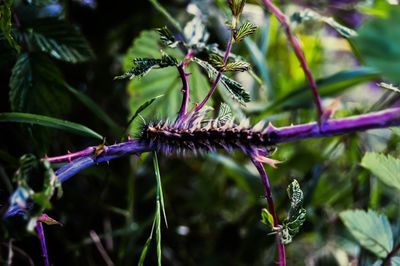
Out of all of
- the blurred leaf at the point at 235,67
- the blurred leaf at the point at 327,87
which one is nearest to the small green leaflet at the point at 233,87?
the blurred leaf at the point at 235,67

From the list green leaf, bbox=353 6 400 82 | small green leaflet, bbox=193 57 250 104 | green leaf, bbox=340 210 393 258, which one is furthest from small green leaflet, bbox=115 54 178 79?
green leaf, bbox=340 210 393 258

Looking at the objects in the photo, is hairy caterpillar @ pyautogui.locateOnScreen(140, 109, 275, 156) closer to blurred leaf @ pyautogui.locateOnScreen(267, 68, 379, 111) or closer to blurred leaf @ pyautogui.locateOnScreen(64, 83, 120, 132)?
blurred leaf @ pyautogui.locateOnScreen(64, 83, 120, 132)

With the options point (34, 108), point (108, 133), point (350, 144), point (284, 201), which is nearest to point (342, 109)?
point (350, 144)

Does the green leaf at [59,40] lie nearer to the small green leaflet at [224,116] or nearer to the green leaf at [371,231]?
the small green leaflet at [224,116]

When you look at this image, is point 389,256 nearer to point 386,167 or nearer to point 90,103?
point 386,167

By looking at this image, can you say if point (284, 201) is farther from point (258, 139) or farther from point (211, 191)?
point (258, 139)

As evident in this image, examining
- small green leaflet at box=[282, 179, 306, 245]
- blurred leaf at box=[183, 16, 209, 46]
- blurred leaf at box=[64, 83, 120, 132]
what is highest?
blurred leaf at box=[183, 16, 209, 46]

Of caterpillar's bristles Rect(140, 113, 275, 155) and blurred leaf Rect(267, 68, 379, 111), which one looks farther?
blurred leaf Rect(267, 68, 379, 111)
